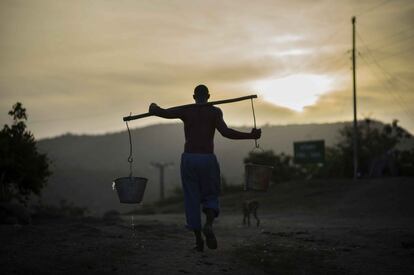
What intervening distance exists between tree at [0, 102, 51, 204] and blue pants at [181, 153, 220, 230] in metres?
15.6

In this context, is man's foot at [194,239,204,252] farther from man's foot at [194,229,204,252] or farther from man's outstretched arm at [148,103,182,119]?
man's outstretched arm at [148,103,182,119]

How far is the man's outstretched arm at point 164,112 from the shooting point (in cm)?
956

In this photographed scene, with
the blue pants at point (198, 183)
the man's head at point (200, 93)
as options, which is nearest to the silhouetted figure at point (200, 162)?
the blue pants at point (198, 183)

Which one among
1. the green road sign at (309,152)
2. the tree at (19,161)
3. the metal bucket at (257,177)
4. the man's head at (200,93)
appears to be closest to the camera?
the man's head at (200,93)

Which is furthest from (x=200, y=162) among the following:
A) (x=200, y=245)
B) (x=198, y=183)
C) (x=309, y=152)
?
(x=309, y=152)

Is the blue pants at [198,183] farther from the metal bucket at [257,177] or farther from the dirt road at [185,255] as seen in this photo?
the metal bucket at [257,177]

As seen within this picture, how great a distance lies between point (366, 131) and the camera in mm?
51188

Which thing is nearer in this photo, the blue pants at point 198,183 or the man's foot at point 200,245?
the blue pants at point 198,183

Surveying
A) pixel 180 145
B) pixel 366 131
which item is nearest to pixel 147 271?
pixel 366 131

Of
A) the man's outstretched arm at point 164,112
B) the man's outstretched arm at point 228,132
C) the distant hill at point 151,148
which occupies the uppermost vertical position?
the distant hill at point 151,148

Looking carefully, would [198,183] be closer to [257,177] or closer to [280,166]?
[257,177]

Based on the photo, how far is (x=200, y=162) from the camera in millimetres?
9406

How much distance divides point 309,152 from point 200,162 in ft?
112

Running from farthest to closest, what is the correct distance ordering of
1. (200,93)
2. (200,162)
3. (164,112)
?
(200,93) → (164,112) → (200,162)
